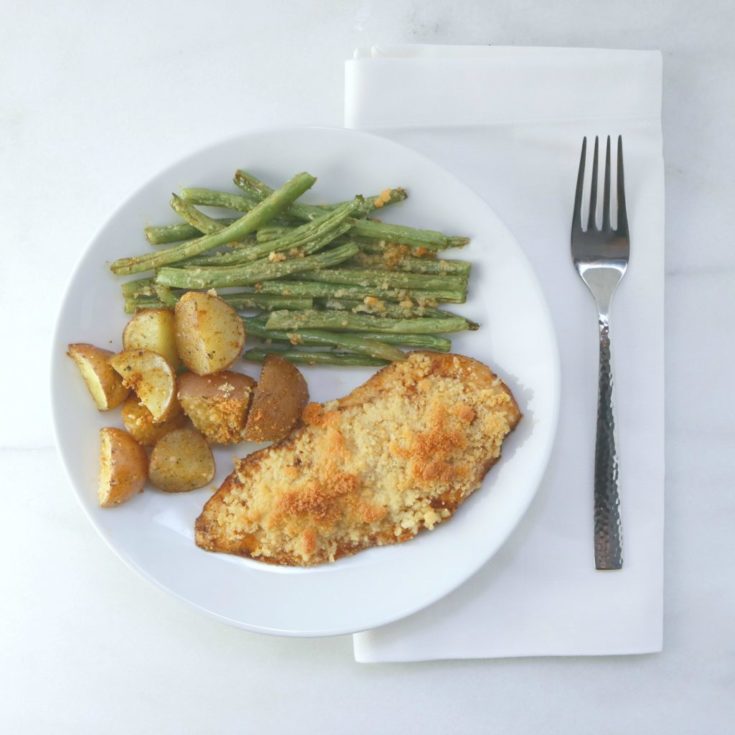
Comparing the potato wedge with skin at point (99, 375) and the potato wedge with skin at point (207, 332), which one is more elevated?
the potato wedge with skin at point (207, 332)

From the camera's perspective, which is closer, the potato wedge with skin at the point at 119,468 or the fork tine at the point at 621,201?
the potato wedge with skin at the point at 119,468

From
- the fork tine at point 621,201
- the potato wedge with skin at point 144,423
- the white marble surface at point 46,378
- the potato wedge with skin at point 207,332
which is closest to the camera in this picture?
the potato wedge with skin at point 207,332

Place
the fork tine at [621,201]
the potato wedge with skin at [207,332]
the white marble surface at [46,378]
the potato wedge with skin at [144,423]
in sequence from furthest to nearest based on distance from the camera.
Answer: the white marble surface at [46,378]
the fork tine at [621,201]
the potato wedge with skin at [144,423]
the potato wedge with skin at [207,332]

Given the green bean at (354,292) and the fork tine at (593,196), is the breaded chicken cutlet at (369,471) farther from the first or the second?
the fork tine at (593,196)

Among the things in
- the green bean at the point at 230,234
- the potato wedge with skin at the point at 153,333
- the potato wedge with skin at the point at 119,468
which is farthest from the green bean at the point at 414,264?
the potato wedge with skin at the point at 119,468

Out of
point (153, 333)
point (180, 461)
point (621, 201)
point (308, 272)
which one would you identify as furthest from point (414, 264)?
point (180, 461)

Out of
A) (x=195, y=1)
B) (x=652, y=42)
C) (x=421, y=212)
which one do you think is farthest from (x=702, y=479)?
(x=195, y=1)

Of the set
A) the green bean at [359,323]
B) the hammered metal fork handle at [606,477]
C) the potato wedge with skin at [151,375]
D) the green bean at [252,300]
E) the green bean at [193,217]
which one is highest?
the green bean at [193,217]
